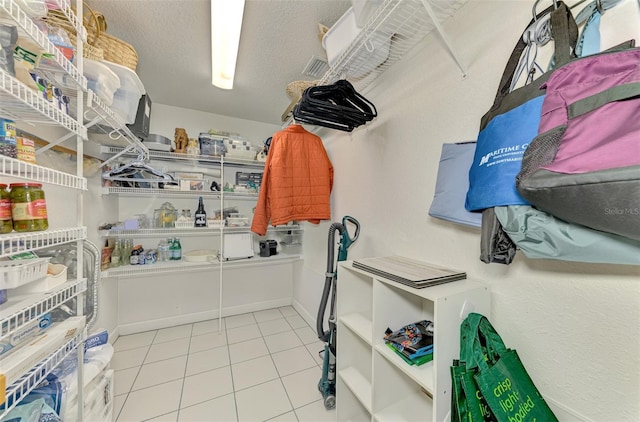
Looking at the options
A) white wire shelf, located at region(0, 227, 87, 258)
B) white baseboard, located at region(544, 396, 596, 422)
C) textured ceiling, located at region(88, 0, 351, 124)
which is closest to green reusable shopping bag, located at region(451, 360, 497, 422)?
white baseboard, located at region(544, 396, 596, 422)

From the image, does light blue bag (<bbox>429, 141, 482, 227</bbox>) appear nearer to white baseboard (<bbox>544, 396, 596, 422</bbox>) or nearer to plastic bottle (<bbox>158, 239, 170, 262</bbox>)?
white baseboard (<bbox>544, 396, 596, 422</bbox>)

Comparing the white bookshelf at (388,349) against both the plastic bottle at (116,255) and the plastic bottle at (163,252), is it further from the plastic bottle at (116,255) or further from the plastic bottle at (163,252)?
the plastic bottle at (116,255)

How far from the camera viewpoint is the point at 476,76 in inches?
38.9

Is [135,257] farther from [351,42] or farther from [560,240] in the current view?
[560,240]

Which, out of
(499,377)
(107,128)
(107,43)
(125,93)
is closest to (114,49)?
(107,43)

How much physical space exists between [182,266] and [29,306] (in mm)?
1748

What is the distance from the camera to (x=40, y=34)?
0.68m

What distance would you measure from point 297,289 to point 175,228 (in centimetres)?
154

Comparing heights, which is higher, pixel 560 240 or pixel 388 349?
pixel 560 240

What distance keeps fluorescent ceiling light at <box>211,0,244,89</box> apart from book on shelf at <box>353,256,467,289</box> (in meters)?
1.47

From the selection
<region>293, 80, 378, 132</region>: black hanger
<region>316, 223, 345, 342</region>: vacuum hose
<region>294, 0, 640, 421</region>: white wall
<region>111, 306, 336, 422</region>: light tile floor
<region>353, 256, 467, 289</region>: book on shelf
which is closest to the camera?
<region>294, 0, 640, 421</region>: white wall

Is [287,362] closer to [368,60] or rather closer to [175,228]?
[175,228]

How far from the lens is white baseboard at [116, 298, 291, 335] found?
7.70 feet

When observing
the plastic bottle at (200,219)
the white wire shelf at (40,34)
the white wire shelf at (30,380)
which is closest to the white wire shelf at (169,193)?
the plastic bottle at (200,219)
